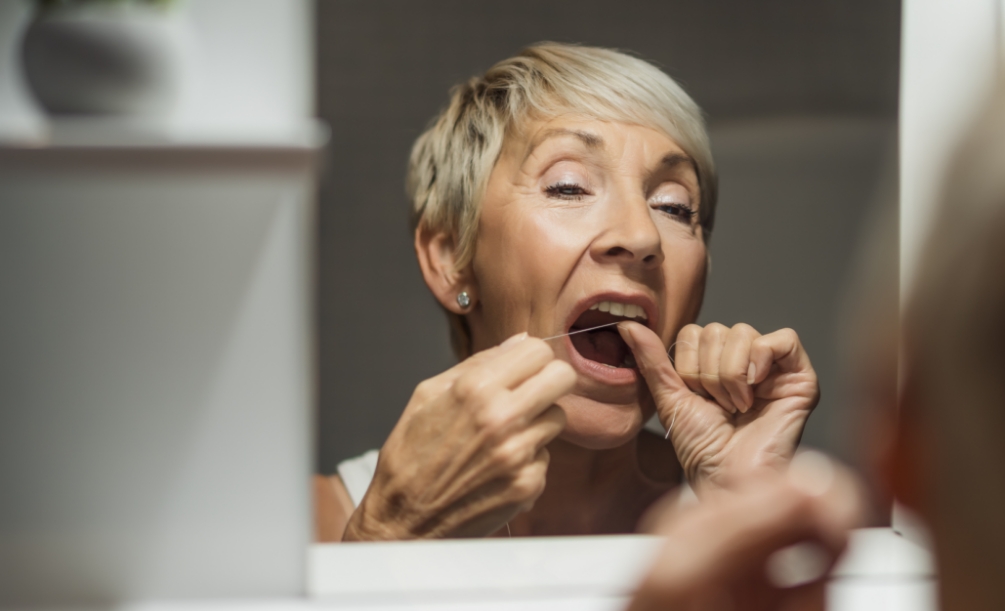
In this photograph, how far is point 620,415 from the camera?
3.66 feet

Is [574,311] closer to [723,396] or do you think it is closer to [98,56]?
[723,396]

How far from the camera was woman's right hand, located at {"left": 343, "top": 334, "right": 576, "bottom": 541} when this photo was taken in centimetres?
101

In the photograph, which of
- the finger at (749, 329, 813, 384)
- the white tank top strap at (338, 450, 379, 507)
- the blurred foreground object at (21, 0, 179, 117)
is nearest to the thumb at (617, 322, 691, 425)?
the finger at (749, 329, 813, 384)

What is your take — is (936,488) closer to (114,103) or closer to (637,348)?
(637,348)

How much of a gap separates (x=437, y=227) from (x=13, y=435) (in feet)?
1.88

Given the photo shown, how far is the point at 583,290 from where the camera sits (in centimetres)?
110

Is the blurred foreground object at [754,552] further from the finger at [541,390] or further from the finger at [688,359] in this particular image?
the finger at [688,359]

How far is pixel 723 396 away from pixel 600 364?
17 centimetres

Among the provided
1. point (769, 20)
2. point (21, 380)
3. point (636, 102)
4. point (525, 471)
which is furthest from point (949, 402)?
point (21, 380)

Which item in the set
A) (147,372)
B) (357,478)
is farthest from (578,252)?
(147,372)

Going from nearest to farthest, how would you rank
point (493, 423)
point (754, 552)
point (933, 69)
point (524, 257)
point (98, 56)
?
point (754, 552) < point (98, 56) < point (493, 423) < point (524, 257) < point (933, 69)

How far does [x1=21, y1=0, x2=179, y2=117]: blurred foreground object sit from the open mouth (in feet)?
1.88

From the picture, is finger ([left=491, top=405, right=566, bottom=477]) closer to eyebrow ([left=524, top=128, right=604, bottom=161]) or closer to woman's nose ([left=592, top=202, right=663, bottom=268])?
woman's nose ([left=592, top=202, right=663, bottom=268])

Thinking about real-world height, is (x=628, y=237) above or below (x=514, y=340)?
above
